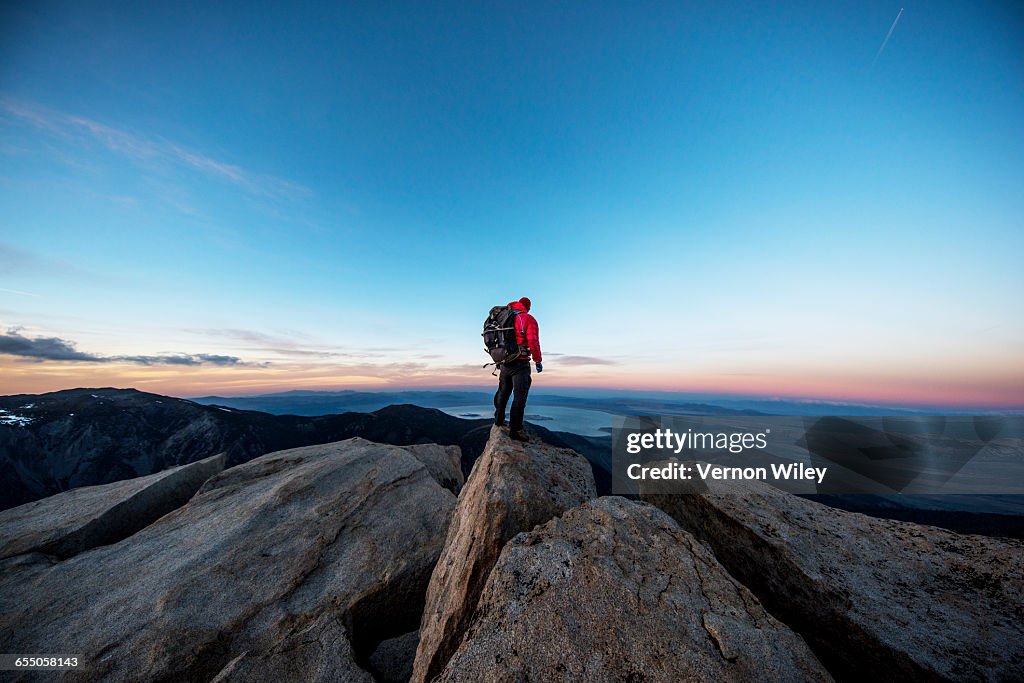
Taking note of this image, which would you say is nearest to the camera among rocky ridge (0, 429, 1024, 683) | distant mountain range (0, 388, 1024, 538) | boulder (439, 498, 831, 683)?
boulder (439, 498, 831, 683)

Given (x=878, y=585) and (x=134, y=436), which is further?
(x=134, y=436)

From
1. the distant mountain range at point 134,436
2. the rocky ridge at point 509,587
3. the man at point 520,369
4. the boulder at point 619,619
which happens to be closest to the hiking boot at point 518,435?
the man at point 520,369

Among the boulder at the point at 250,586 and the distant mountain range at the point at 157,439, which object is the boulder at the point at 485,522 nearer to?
the boulder at the point at 250,586

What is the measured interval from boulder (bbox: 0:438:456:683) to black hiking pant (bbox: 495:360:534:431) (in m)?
3.99

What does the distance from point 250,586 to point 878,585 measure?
46.4 ft

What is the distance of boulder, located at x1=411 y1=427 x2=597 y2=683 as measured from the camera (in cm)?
628

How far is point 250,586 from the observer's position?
29.5ft

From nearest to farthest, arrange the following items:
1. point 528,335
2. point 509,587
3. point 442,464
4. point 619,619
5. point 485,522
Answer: point 619,619
point 509,587
point 485,522
point 528,335
point 442,464

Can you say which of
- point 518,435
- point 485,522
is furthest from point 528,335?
point 485,522

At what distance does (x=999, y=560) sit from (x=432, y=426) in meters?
203

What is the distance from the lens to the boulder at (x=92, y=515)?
11084 millimetres

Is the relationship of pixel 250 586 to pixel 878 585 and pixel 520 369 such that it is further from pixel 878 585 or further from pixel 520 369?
pixel 878 585

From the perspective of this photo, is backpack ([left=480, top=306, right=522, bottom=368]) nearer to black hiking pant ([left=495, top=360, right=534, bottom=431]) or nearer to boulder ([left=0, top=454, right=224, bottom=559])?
black hiking pant ([left=495, top=360, right=534, bottom=431])

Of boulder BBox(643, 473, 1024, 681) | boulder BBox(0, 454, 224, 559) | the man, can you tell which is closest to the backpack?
the man
